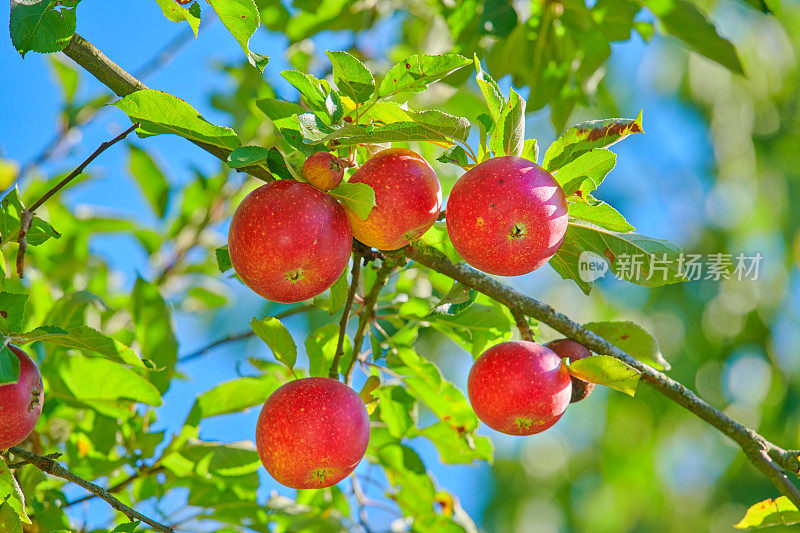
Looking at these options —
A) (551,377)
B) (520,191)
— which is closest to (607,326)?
(551,377)

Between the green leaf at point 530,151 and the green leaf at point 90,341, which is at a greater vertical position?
the green leaf at point 530,151

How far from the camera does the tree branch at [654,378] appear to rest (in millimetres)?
1161

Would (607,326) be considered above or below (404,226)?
below

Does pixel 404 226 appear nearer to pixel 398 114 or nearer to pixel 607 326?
pixel 398 114

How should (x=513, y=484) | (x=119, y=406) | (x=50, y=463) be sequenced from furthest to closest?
(x=513, y=484) → (x=119, y=406) → (x=50, y=463)

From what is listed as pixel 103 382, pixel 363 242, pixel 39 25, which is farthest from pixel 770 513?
pixel 39 25

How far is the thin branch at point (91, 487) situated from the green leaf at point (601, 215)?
79 centimetres

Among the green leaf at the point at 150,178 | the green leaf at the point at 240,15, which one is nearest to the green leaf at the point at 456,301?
the green leaf at the point at 240,15

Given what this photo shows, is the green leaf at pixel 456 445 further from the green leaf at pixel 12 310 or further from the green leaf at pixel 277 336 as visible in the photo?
the green leaf at pixel 12 310

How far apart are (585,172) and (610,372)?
323mm

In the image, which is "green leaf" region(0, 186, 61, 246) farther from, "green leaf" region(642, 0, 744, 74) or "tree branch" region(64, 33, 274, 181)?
"green leaf" region(642, 0, 744, 74)

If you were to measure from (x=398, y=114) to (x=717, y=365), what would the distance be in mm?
9481

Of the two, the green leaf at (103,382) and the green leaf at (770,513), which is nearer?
the green leaf at (770,513)

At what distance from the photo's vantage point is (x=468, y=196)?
3.39ft
